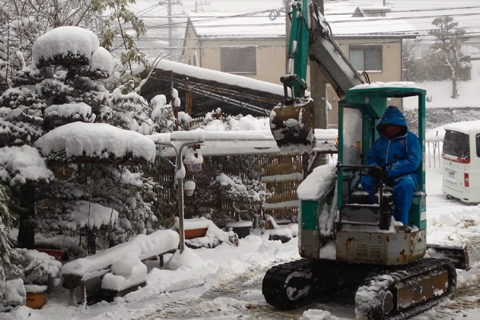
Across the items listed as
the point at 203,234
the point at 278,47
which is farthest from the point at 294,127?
the point at 278,47

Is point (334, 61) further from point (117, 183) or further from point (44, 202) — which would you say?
point (44, 202)

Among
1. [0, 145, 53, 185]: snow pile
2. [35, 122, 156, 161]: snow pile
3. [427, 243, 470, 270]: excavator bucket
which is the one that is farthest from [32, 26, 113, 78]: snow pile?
[427, 243, 470, 270]: excavator bucket

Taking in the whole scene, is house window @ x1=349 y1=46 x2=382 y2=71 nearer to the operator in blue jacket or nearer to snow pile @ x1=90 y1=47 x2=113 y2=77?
snow pile @ x1=90 y1=47 x2=113 y2=77

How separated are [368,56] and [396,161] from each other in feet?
82.4

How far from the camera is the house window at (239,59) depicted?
104ft

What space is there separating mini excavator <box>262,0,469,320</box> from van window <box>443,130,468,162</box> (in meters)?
8.33

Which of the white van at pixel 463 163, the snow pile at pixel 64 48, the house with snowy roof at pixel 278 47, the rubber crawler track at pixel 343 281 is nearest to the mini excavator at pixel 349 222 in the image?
the rubber crawler track at pixel 343 281

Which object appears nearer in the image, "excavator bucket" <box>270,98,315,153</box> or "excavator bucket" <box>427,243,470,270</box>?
"excavator bucket" <box>270,98,315,153</box>

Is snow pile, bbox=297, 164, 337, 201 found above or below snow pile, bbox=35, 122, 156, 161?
below

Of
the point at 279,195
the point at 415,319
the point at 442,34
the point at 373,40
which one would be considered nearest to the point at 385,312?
the point at 415,319

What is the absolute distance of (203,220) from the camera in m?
11.1

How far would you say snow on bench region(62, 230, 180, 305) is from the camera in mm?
7234

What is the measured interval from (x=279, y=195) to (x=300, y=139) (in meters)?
5.93

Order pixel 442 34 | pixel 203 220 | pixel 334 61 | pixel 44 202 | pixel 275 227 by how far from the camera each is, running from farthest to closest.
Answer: pixel 442 34 < pixel 275 227 < pixel 203 220 < pixel 44 202 < pixel 334 61
